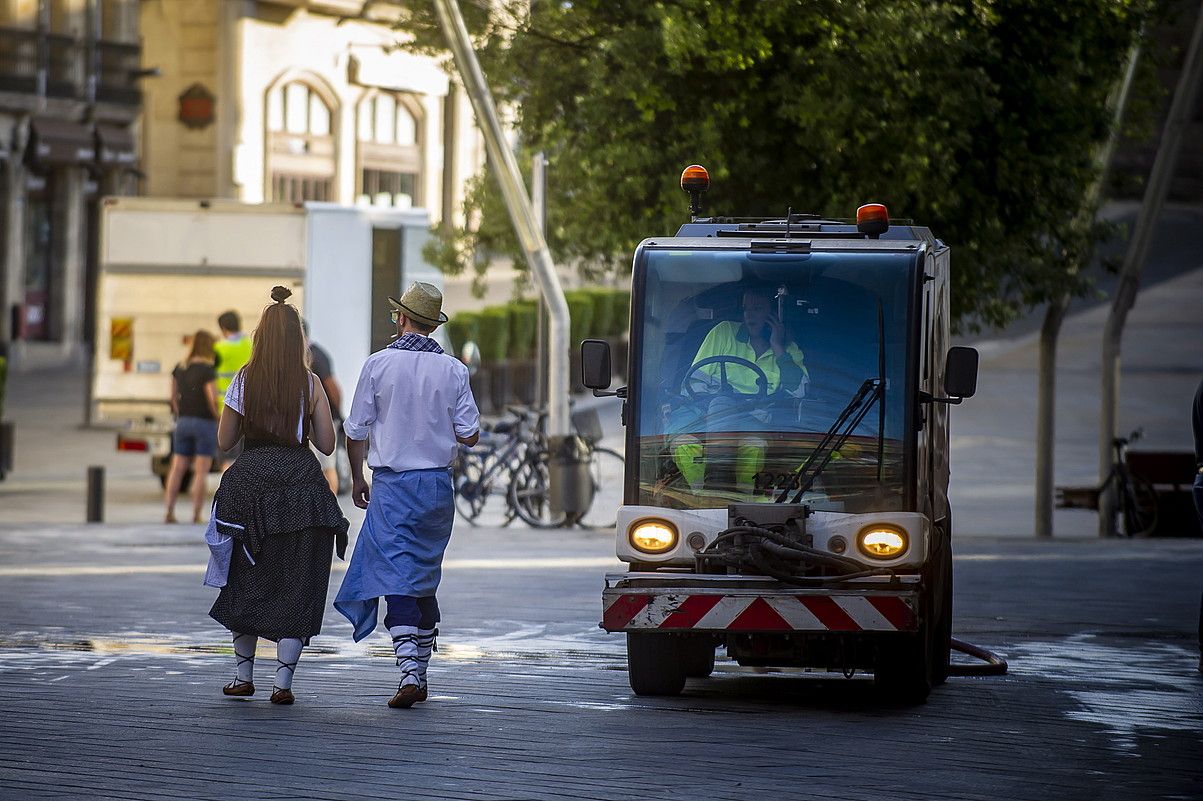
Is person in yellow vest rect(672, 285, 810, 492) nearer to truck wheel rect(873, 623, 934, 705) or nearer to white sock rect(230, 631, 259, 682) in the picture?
truck wheel rect(873, 623, 934, 705)

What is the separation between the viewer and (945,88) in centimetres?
1723

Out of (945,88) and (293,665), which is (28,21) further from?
(293,665)

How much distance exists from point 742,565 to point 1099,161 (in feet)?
43.2

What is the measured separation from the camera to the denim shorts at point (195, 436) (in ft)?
59.5

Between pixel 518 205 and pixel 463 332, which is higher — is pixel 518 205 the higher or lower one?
the higher one

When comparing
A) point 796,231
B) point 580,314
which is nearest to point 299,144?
point 580,314

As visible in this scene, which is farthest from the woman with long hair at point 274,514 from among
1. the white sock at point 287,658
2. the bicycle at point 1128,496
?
the bicycle at point 1128,496

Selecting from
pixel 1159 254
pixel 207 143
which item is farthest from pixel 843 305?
pixel 1159 254

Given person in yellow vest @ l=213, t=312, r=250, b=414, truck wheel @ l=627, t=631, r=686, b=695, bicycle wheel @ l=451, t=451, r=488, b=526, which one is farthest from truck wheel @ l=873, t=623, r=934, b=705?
bicycle wheel @ l=451, t=451, r=488, b=526

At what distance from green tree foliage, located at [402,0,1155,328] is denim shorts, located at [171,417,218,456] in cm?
376

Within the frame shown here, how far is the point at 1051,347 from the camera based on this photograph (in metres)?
21.2

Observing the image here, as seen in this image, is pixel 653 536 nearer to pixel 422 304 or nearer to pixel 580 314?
pixel 422 304

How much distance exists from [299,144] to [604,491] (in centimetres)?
2486

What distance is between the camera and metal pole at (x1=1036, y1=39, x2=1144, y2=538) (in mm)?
20250
